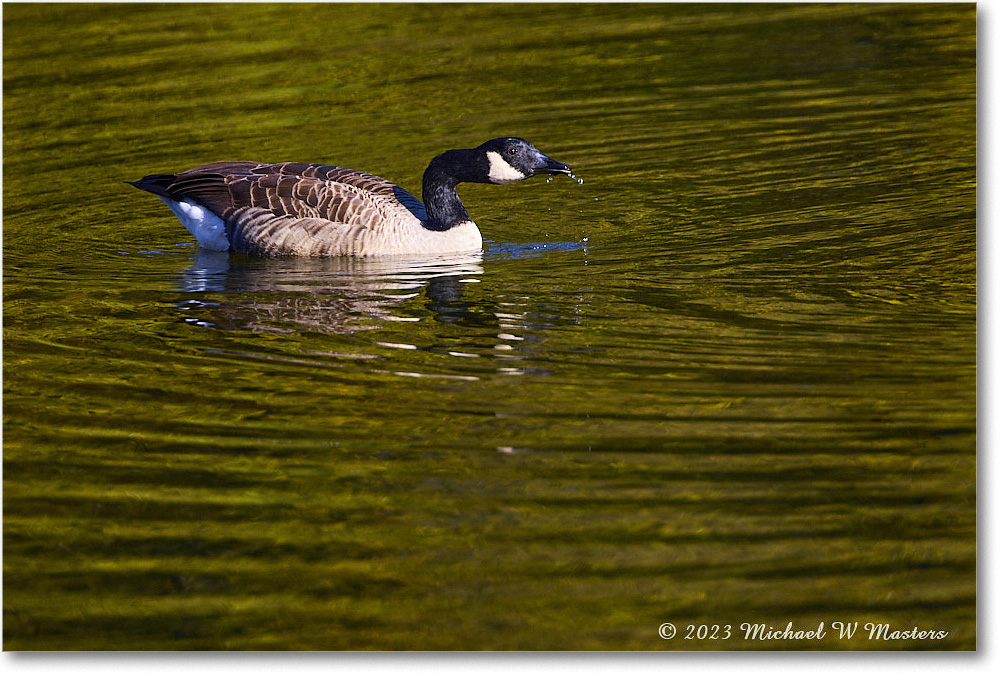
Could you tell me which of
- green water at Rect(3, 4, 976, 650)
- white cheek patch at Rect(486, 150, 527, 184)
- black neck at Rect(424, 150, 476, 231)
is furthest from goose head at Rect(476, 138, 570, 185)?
green water at Rect(3, 4, 976, 650)

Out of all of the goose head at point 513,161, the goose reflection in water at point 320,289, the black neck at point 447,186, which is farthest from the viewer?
the black neck at point 447,186

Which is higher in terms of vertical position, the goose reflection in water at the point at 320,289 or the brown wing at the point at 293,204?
the brown wing at the point at 293,204

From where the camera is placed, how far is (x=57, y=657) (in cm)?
554

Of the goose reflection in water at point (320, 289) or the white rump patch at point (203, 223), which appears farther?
the white rump patch at point (203, 223)

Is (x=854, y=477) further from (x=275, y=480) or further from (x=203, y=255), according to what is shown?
(x=203, y=255)

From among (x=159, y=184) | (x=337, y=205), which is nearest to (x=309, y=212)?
(x=337, y=205)

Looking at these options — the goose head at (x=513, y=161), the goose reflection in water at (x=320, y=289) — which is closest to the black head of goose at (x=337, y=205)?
the goose head at (x=513, y=161)

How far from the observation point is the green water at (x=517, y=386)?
561 centimetres

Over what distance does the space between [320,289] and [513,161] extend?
7.11ft

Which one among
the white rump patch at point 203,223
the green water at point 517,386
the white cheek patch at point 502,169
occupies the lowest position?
the green water at point 517,386

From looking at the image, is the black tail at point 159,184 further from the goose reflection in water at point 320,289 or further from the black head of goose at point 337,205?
the goose reflection in water at point 320,289

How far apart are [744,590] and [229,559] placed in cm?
230

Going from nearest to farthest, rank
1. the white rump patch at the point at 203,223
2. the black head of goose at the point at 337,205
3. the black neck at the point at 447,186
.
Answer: the black head of goose at the point at 337,205 < the black neck at the point at 447,186 < the white rump patch at the point at 203,223

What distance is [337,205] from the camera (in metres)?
11.5
